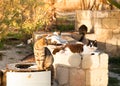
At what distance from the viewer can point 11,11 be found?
857 cm

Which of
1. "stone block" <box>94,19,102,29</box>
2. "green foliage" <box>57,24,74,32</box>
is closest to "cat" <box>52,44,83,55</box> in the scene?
"stone block" <box>94,19,102,29</box>

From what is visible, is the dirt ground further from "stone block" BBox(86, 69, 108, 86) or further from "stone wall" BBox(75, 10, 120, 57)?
"stone block" BBox(86, 69, 108, 86)

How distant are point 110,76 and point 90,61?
234 centimetres

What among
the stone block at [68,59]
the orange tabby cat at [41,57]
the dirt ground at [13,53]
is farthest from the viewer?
the dirt ground at [13,53]

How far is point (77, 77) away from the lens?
736cm

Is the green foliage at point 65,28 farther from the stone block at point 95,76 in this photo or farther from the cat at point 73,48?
the stone block at point 95,76

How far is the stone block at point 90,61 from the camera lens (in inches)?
284

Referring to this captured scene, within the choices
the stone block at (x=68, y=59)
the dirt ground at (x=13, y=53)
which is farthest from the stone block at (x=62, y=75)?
the dirt ground at (x=13, y=53)

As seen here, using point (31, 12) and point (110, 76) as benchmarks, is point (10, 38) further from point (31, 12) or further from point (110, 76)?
point (110, 76)

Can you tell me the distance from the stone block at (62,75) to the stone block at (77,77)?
0.28ft

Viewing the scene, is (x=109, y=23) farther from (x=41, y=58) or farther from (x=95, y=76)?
(x=41, y=58)

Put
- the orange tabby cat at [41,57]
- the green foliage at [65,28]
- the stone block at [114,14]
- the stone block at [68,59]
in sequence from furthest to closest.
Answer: the green foliage at [65,28], the stone block at [114,14], the stone block at [68,59], the orange tabby cat at [41,57]

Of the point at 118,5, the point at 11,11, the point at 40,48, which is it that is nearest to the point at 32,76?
the point at 40,48

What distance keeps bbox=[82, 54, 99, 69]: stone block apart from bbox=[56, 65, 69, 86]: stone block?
351mm
